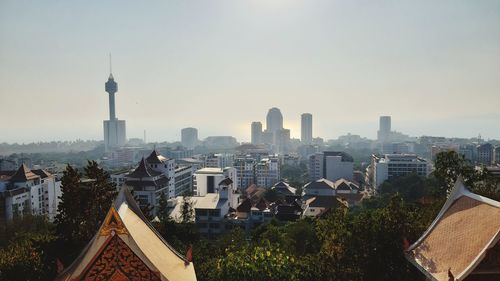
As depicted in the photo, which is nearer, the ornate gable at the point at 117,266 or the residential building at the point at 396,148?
the ornate gable at the point at 117,266

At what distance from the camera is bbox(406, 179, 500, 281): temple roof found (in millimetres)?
12555

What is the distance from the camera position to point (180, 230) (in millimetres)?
26641

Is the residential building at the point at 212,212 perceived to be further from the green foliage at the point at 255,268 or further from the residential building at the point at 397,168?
the residential building at the point at 397,168

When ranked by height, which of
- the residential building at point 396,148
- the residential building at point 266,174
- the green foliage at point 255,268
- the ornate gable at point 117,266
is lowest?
the residential building at point 266,174

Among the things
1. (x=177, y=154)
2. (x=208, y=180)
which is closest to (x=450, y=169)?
(x=208, y=180)

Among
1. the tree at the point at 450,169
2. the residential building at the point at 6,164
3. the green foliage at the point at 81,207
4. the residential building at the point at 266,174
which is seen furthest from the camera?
the residential building at the point at 266,174

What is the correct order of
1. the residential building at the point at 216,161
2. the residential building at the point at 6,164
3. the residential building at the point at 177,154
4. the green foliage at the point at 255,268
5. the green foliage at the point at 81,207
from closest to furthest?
the green foliage at the point at 255,268 → the green foliage at the point at 81,207 → the residential building at the point at 6,164 → the residential building at the point at 216,161 → the residential building at the point at 177,154

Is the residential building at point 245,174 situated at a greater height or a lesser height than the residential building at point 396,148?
lesser

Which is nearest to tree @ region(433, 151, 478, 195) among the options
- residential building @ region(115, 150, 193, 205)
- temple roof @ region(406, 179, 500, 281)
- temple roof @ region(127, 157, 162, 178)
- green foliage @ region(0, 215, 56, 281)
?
temple roof @ region(406, 179, 500, 281)

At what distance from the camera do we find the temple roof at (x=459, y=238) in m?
12.6

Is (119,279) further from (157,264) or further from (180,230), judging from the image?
(180,230)

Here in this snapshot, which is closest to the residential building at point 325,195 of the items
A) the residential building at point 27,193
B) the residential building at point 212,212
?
the residential building at point 212,212

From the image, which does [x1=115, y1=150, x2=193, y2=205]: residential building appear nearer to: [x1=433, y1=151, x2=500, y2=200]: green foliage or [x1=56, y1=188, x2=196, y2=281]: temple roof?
[x1=433, y1=151, x2=500, y2=200]: green foliage

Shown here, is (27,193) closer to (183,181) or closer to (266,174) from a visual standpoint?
(183,181)
